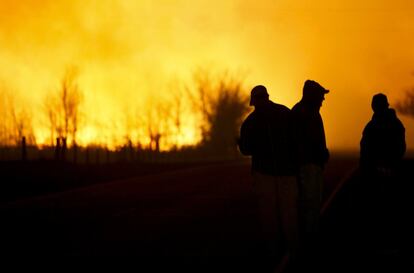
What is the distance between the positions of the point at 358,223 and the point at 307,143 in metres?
3.54

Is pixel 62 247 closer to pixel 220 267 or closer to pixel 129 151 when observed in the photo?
pixel 220 267

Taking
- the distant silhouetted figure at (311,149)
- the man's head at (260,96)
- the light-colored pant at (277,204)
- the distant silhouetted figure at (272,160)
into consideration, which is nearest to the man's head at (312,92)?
the distant silhouetted figure at (311,149)

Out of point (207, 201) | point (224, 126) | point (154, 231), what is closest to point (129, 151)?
point (224, 126)

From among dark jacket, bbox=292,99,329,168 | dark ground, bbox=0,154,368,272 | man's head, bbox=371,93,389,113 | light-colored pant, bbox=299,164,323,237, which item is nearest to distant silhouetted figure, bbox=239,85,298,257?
dark ground, bbox=0,154,368,272

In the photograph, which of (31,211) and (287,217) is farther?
(31,211)

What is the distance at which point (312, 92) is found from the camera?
31.1ft

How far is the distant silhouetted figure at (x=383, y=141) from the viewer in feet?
29.7

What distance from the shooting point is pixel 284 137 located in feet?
27.4

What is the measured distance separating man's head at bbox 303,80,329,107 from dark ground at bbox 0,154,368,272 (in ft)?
7.01

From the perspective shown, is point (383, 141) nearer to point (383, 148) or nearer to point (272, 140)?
point (383, 148)

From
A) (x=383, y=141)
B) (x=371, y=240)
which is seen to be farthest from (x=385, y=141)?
(x=371, y=240)

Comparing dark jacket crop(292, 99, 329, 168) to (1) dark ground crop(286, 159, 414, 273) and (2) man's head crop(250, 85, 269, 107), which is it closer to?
(1) dark ground crop(286, 159, 414, 273)

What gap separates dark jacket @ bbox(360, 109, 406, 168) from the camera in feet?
29.7

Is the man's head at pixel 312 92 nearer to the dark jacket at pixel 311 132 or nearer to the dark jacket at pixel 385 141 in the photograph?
the dark jacket at pixel 311 132
